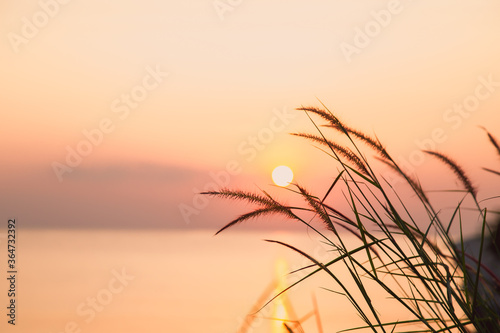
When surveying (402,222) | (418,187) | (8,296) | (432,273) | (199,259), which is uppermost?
(199,259)

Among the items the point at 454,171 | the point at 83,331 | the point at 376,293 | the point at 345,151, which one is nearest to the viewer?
the point at 345,151

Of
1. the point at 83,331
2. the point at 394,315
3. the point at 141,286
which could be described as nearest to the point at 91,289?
the point at 141,286

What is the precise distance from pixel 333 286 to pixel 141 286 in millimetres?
2524

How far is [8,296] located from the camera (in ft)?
19.1

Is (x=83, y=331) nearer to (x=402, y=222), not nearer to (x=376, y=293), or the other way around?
(x=376, y=293)

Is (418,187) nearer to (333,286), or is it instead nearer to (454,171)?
(454,171)

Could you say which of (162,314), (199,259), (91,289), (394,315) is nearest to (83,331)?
(162,314)

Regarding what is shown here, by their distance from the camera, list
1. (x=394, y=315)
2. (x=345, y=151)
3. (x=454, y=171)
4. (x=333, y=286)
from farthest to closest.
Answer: (x=333, y=286) → (x=394, y=315) → (x=454, y=171) → (x=345, y=151)

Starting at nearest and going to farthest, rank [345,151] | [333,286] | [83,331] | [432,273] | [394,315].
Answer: [432,273]
[345,151]
[83,331]
[394,315]
[333,286]

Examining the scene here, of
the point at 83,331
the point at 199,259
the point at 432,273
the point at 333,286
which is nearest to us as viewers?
the point at 432,273

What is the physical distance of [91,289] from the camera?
7285 millimetres

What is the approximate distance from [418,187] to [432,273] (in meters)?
0.28

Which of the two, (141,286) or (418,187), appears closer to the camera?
(418,187)

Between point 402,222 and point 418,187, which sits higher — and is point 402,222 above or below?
below
